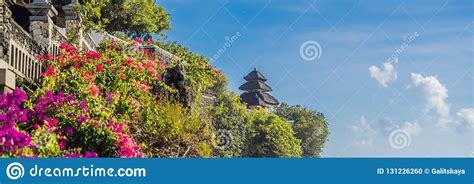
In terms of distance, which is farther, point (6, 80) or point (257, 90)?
point (257, 90)

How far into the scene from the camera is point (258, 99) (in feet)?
167

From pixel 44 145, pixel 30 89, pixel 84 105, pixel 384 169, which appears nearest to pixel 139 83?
pixel 30 89

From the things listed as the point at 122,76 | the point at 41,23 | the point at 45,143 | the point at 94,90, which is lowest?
the point at 45,143

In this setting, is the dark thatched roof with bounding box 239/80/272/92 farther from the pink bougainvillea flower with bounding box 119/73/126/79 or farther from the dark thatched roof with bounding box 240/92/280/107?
the pink bougainvillea flower with bounding box 119/73/126/79

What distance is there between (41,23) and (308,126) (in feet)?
106

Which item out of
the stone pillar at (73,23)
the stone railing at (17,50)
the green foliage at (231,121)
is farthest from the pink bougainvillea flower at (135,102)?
the green foliage at (231,121)

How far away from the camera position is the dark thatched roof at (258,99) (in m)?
50.7

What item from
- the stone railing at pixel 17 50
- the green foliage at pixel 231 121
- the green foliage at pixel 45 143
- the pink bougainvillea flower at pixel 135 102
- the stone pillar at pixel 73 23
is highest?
the green foliage at pixel 231 121

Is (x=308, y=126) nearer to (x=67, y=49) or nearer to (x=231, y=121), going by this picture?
(x=231, y=121)

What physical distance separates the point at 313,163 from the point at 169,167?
160 cm

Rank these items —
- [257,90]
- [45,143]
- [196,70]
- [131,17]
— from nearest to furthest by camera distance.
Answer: [45,143], [196,70], [131,17], [257,90]

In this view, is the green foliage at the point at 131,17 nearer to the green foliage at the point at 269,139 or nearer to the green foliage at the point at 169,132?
the green foliage at the point at 269,139

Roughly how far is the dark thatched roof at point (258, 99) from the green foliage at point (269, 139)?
1616 cm

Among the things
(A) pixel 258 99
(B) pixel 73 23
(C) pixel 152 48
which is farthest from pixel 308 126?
(B) pixel 73 23
